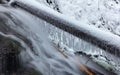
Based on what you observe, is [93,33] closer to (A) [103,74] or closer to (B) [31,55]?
(A) [103,74]

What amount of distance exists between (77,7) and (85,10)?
0.94 feet

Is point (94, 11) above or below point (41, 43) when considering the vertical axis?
below

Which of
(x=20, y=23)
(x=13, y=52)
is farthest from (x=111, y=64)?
(x=20, y=23)

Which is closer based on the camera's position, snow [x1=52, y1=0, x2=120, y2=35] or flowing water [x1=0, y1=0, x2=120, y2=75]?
flowing water [x1=0, y1=0, x2=120, y2=75]

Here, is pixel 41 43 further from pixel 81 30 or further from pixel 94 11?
pixel 94 11

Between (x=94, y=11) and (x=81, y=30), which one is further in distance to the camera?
(x=94, y=11)

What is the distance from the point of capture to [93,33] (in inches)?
181

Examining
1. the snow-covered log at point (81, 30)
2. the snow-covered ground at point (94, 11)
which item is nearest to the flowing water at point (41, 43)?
the snow-covered log at point (81, 30)

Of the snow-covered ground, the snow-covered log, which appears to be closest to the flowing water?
the snow-covered log

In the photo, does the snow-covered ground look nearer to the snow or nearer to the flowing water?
the snow

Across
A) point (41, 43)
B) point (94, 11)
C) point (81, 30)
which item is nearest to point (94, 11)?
point (94, 11)

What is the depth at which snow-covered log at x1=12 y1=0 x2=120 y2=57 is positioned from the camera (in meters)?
4.29

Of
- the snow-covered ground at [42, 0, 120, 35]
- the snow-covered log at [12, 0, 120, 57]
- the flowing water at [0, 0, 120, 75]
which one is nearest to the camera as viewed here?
the snow-covered log at [12, 0, 120, 57]

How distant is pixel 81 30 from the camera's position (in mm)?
4762
